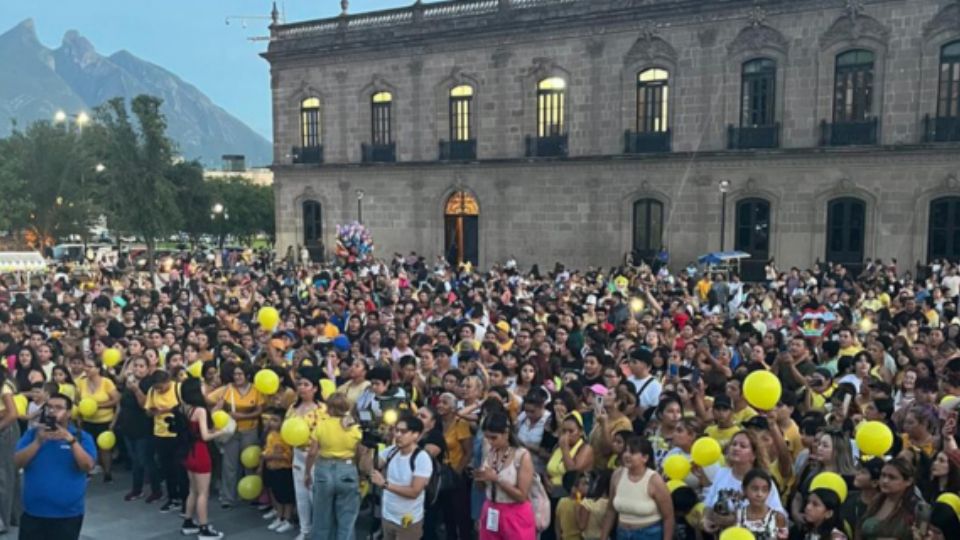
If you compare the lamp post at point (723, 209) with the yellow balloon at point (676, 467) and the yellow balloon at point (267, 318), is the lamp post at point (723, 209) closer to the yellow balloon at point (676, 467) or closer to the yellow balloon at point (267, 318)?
the yellow balloon at point (267, 318)

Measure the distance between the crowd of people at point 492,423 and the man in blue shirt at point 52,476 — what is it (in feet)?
0.06

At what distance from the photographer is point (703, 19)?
27312 millimetres

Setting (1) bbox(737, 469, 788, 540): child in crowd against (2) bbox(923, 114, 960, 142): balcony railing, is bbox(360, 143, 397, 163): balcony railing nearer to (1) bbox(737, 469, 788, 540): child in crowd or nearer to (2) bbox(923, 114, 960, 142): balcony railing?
(2) bbox(923, 114, 960, 142): balcony railing

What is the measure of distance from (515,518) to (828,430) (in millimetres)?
2582

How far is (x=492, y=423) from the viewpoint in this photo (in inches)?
257

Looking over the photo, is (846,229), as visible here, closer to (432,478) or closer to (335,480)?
(432,478)

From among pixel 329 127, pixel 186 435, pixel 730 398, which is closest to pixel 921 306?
pixel 730 398

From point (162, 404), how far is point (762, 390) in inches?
249

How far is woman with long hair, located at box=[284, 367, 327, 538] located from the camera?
8019 mm

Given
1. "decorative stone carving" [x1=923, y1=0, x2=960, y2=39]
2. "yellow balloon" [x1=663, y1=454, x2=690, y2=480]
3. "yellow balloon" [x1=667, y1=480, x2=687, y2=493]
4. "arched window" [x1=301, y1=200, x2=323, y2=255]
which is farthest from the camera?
"arched window" [x1=301, y1=200, x2=323, y2=255]

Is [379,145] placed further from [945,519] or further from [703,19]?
[945,519]

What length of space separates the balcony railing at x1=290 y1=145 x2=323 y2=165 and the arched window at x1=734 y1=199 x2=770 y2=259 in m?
18.0

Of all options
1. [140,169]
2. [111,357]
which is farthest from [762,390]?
[140,169]

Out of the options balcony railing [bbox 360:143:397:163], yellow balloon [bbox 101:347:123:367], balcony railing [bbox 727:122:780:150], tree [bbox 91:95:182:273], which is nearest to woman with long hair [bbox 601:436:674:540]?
yellow balloon [bbox 101:347:123:367]
